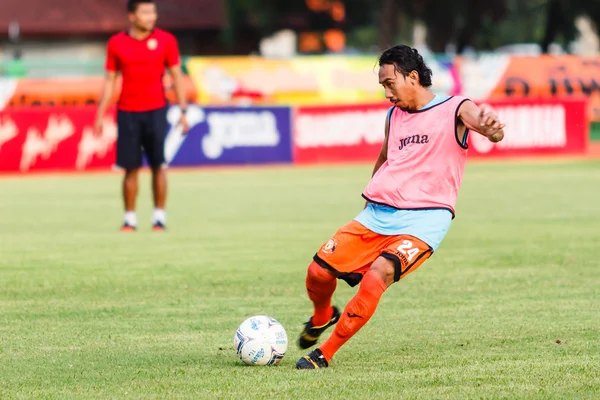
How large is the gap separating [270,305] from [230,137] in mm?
16249

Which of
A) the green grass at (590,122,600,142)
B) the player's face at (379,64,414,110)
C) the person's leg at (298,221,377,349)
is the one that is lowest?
the green grass at (590,122,600,142)

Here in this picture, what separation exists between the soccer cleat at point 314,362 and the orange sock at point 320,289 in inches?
18.2

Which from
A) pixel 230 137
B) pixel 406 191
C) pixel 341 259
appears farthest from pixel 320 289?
pixel 230 137

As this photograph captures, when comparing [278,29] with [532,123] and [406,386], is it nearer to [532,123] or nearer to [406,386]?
[532,123]

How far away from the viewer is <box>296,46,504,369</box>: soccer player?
6.58 meters

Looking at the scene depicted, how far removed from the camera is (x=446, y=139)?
672 centimetres

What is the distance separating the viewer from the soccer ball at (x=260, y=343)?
253 inches

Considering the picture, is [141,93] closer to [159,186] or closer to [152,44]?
[152,44]

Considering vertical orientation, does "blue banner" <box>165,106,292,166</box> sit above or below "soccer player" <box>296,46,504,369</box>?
below

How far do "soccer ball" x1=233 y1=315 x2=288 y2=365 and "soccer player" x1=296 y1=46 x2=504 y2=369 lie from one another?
0.35m

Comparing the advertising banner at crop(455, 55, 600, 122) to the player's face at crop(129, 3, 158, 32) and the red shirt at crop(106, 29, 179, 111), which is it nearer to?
the red shirt at crop(106, 29, 179, 111)

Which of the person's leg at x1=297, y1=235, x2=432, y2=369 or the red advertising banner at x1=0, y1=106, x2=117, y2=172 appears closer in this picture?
the person's leg at x1=297, y1=235, x2=432, y2=369

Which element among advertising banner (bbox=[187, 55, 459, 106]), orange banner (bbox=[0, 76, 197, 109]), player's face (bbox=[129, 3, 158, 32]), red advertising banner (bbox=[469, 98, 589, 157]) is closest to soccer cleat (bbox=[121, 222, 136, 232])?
player's face (bbox=[129, 3, 158, 32])

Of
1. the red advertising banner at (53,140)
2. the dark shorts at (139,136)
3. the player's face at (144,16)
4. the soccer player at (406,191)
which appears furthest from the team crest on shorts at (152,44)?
the red advertising banner at (53,140)
